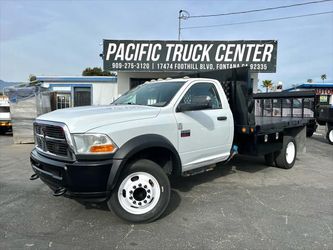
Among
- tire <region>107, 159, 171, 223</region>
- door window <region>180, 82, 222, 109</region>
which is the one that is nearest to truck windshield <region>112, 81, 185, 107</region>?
door window <region>180, 82, 222, 109</region>

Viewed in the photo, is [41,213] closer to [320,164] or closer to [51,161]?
[51,161]

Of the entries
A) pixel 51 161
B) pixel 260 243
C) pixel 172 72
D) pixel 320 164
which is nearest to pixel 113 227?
pixel 51 161

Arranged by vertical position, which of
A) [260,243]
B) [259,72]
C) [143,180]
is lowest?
[260,243]

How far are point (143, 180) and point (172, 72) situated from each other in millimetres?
12499

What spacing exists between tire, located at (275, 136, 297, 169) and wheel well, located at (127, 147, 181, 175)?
368 centimetres

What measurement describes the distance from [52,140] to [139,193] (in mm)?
1374

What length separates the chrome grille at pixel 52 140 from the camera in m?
3.59

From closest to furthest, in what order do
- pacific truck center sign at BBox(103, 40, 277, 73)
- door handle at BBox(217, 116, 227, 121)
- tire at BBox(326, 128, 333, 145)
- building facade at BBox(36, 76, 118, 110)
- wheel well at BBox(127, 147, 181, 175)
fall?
1. wheel well at BBox(127, 147, 181, 175)
2. door handle at BBox(217, 116, 227, 121)
3. tire at BBox(326, 128, 333, 145)
4. pacific truck center sign at BBox(103, 40, 277, 73)
5. building facade at BBox(36, 76, 118, 110)

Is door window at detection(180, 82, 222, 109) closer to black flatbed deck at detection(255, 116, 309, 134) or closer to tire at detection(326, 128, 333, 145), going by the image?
black flatbed deck at detection(255, 116, 309, 134)

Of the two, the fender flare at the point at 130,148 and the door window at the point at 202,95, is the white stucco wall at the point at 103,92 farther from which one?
the fender flare at the point at 130,148

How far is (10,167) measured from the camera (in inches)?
291

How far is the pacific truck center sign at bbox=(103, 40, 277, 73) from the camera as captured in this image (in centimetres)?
1484

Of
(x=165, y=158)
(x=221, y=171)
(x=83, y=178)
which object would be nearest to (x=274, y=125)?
(x=221, y=171)

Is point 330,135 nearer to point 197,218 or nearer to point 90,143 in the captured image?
point 197,218
